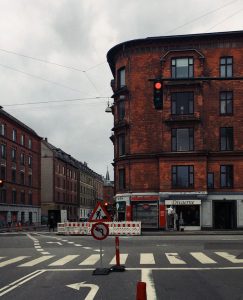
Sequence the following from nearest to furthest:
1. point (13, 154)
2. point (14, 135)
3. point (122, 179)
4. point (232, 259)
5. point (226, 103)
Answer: point (232, 259) → point (226, 103) → point (122, 179) → point (13, 154) → point (14, 135)

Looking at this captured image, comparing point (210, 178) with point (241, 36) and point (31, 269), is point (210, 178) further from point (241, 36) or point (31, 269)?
point (31, 269)

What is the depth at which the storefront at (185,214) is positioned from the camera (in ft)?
144

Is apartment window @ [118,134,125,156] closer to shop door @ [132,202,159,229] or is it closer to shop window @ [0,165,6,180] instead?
shop door @ [132,202,159,229]

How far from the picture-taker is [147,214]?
45469 millimetres

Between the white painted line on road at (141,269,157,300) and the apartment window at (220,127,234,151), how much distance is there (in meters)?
32.4

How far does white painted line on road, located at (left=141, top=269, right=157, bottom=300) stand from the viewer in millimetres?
9622

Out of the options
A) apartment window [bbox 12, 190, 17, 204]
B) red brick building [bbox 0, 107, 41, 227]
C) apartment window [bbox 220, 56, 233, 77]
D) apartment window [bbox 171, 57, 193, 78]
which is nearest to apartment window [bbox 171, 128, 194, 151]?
apartment window [bbox 171, 57, 193, 78]

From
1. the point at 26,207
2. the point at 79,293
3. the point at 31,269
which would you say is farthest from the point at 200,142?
the point at 26,207

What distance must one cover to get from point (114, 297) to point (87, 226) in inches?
1250

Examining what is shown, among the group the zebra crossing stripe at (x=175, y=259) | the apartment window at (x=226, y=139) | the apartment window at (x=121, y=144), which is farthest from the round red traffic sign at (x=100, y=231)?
the apartment window at (x=121, y=144)

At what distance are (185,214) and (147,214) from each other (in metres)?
3.37

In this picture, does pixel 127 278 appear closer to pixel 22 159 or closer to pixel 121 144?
pixel 121 144

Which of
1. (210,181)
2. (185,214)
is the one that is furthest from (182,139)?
(185,214)

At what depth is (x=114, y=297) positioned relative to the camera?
9570mm
